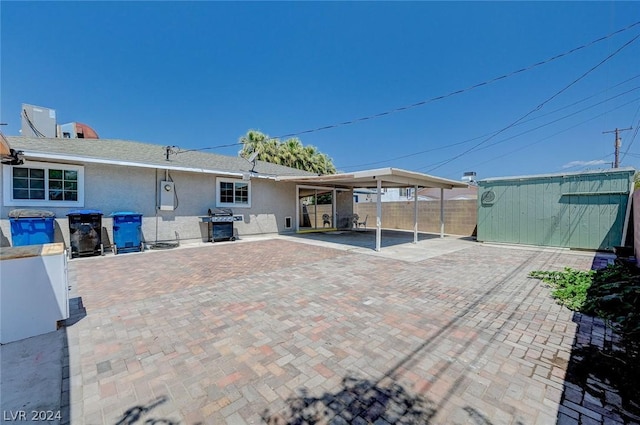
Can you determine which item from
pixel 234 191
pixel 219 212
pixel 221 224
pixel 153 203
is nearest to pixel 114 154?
pixel 153 203

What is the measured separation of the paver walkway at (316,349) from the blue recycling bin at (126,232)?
9.09 feet

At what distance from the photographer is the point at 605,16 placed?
7289 millimetres

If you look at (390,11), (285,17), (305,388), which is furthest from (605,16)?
(305,388)

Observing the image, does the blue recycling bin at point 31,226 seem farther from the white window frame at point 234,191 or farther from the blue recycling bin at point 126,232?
the white window frame at point 234,191

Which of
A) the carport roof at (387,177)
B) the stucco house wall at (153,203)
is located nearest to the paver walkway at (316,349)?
the carport roof at (387,177)

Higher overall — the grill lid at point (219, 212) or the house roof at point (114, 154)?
the house roof at point (114, 154)

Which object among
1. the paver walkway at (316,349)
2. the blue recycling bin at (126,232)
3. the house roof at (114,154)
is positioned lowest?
the paver walkway at (316,349)

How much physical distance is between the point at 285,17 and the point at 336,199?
350 inches

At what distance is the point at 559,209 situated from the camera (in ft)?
29.9

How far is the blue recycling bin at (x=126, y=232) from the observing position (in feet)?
25.5

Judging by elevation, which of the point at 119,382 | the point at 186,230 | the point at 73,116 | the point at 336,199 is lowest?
the point at 119,382

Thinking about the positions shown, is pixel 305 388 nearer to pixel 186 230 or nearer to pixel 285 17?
pixel 186 230

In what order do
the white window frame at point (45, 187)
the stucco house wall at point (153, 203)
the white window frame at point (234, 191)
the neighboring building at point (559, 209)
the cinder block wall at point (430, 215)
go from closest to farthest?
the white window frame at point (45, 187) < the stucco house wall at point (153, 203) < the neighboring building at point (559, 209) < the white window frame at point (234, 191) < the cinder block wall at point (430, 215)

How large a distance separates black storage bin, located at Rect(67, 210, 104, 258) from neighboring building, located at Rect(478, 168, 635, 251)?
13354 millimetres
